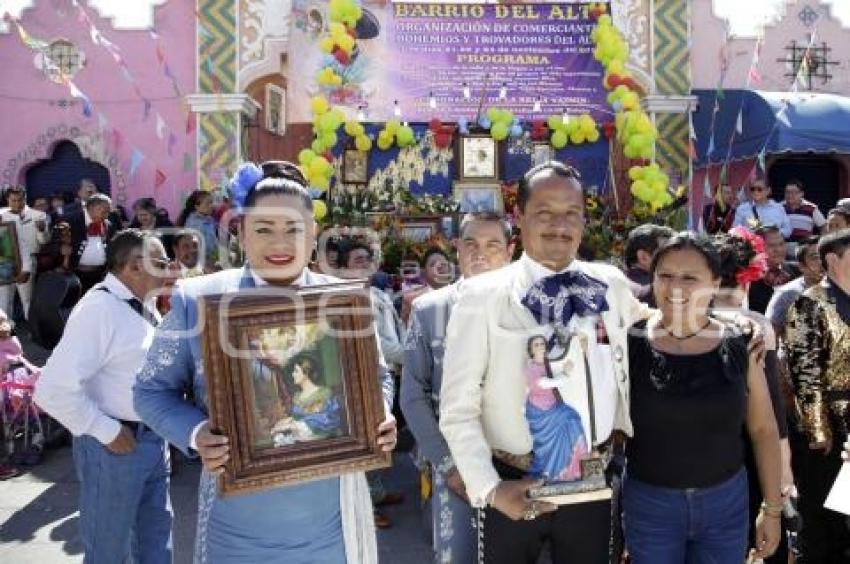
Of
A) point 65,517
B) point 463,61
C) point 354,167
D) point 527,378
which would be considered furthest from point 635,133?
point 527,378

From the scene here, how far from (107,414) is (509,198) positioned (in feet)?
21.6

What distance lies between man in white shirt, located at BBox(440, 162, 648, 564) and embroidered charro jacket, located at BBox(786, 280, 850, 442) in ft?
5.50

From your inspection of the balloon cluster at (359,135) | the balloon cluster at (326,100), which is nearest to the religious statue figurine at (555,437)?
the balloon cluster at (326,100)

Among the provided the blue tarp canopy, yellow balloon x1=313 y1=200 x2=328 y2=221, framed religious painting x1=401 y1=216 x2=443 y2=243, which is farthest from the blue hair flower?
the blue tarp canopy

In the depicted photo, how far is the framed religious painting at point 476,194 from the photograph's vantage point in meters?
9.41

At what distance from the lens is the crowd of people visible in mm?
2203

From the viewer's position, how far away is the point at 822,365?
354 centimetres

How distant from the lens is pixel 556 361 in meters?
2.19

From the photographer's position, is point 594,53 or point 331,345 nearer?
point 331,345

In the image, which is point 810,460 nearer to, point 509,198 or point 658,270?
point 658,270

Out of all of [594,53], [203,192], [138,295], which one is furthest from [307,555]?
[594,53]

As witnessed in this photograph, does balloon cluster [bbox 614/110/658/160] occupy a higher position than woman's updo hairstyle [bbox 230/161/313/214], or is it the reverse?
balloon cluster [bbox 614/110/658/160]

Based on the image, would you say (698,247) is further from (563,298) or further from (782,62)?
(782,62)

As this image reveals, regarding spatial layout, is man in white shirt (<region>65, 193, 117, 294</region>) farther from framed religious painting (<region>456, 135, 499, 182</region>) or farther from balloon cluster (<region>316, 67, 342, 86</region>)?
framed religious painting (<region>456, 135, 499, 182</region>)
